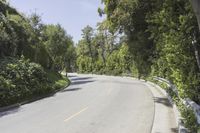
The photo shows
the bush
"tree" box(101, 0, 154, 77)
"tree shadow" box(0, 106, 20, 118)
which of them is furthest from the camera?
"tree" box(101, 0, 154, 77)

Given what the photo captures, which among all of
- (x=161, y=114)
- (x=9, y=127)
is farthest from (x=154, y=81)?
(x=9, y=127)

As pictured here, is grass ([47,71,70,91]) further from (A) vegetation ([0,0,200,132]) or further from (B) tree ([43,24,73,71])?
(B) tree ([43,24,73,71])

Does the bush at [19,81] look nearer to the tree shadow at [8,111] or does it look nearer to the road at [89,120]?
the tree shadow at [8,111]

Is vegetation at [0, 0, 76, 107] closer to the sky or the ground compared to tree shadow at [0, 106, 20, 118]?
closer to the sky

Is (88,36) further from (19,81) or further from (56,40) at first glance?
(19,81)

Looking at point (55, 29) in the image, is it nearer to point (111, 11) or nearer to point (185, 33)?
point (111, 11)

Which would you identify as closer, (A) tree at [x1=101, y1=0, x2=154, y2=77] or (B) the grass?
(A) tree at [x1=101, y1=0, x2=154, y2=77]

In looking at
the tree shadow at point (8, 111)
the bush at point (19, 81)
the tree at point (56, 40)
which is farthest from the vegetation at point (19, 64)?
the tree at point (56, 40)

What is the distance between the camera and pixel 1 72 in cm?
2420

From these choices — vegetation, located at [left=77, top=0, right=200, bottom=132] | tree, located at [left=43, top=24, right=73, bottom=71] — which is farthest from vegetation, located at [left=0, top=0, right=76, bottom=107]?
tree, located at [left=43, top=24, right=73, bottom=71]

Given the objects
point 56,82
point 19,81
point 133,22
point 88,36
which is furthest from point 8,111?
point 88,36

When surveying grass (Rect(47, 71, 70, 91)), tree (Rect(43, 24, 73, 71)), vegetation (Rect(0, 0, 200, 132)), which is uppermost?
tree (Rect(43, 24, 73, 71))

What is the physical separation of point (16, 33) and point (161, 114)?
23.1 meters

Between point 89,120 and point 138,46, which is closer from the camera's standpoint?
point 89,120
